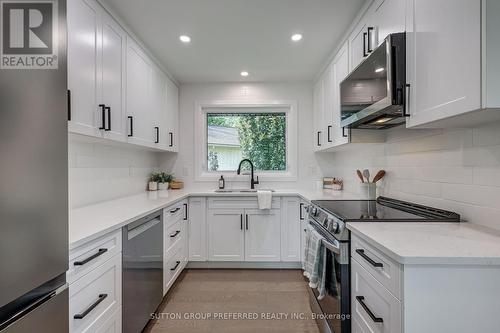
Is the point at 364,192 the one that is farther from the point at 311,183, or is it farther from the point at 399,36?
the point at 399,36

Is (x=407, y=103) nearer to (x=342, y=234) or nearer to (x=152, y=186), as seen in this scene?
(x=342, y=234)

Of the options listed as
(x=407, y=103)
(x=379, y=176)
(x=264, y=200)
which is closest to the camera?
(x=407, y=103)

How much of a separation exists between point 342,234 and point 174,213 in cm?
167

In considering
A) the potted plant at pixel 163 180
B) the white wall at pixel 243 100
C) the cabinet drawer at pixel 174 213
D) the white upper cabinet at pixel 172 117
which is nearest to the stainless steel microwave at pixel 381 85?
the white wall at pixel 243 100

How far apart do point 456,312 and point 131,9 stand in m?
2.50

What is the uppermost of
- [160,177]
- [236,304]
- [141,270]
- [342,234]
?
[160,177]

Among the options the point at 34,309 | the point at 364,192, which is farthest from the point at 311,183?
the point at 34,309

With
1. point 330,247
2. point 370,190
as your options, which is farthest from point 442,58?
point 370,190

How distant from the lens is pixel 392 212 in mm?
1633

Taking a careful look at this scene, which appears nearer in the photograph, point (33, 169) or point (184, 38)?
point (33, 169)

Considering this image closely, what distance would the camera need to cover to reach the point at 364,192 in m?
2.33

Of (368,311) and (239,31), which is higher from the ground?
(239,31)

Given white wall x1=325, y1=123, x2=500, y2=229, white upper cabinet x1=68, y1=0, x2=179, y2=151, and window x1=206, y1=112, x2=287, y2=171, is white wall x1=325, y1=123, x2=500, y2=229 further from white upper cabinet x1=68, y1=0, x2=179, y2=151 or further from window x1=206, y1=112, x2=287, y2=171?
white upper cabinet x1=68, y1=0, x2=179, y2=151

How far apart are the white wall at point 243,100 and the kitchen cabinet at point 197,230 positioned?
559mm
